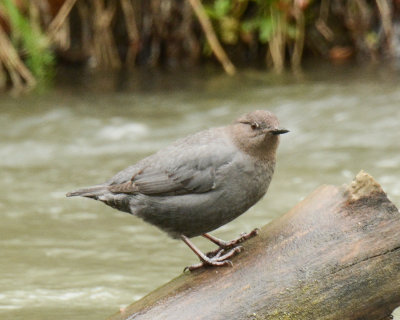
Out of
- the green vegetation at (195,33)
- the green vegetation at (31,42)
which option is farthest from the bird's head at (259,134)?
the green vegetation at (195,33)

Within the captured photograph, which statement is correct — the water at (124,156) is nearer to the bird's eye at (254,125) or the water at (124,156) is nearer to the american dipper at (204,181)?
the american dipper at (204,181)

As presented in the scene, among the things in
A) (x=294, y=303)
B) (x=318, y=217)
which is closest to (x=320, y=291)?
(x=294, y=303)

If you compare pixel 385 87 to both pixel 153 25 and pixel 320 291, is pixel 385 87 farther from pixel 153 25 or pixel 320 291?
pixel 320 291

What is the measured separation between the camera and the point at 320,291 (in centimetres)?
277

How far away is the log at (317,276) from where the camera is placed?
9.04 ft

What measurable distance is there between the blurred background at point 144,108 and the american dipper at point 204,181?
98 centimetres

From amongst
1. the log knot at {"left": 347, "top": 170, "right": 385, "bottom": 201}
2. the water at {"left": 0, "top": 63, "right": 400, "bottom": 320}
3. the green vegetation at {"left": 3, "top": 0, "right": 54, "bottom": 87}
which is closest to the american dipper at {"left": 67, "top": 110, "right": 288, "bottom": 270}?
the log knot at {"left": 347, "top": 170, "right": 385, "bottom": 201}

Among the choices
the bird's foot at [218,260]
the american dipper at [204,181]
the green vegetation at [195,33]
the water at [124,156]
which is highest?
the american dipper at [204,181]

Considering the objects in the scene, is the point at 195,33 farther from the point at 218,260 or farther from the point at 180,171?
the point at 218,260

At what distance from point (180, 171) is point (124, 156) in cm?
394

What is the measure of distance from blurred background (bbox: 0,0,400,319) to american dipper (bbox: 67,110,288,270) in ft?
3.20

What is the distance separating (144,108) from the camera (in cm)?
862

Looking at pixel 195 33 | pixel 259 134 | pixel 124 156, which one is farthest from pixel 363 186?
pixel 195 33

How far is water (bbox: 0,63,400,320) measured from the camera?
472 cm
